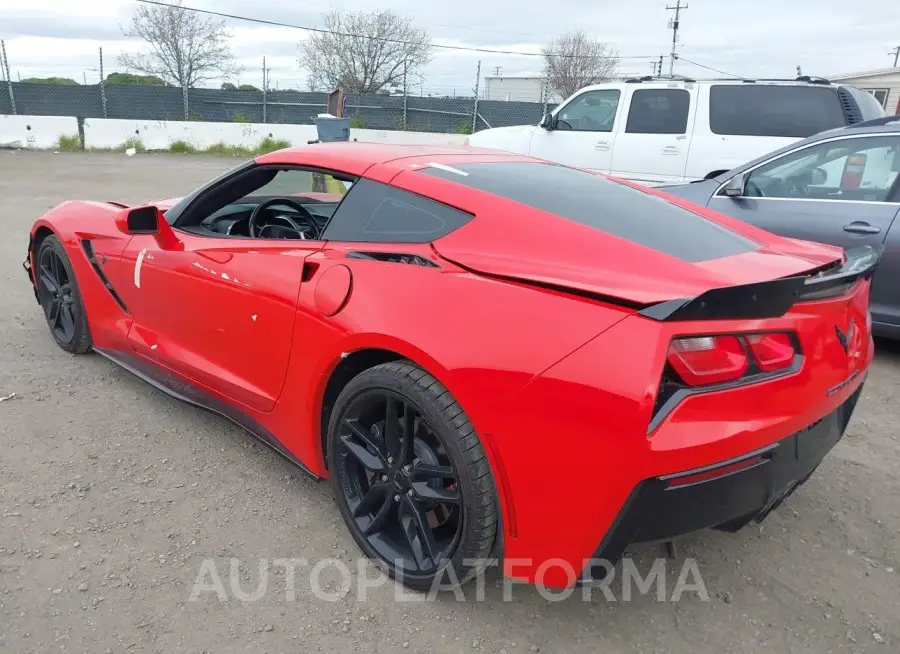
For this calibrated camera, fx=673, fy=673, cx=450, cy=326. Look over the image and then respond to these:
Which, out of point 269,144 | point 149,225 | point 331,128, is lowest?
point 149,225

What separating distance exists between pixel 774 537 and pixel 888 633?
518 mm

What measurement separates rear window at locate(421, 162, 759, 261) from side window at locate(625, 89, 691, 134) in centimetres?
598

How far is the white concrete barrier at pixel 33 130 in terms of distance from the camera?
61.3 feet

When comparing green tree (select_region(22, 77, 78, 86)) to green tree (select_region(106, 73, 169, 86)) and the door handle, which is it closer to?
green tree (select_region(106, 73, 169, 86))

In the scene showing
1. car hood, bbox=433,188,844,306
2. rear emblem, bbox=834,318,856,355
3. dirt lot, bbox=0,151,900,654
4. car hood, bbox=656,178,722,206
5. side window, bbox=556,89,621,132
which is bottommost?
dirt lot, bbox=0,151,900,654

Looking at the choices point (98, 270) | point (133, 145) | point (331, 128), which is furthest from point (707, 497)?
point (133, 145)

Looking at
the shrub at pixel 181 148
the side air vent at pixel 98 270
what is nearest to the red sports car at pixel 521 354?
the side air vent at pixel 98 270

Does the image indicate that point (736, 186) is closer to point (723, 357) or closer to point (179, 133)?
point (723, 357)

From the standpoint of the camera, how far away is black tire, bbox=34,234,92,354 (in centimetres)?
386

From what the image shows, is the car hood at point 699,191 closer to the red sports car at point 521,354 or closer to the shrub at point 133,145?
the red sports car at point 521,354

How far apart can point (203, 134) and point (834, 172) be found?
18777mm

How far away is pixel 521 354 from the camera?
183cm

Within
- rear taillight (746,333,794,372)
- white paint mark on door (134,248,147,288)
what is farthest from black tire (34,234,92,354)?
rear taillight (746,333,794,372)

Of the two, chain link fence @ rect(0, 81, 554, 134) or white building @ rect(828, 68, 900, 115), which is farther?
white building @ rect(828, 68, 900, 115)
